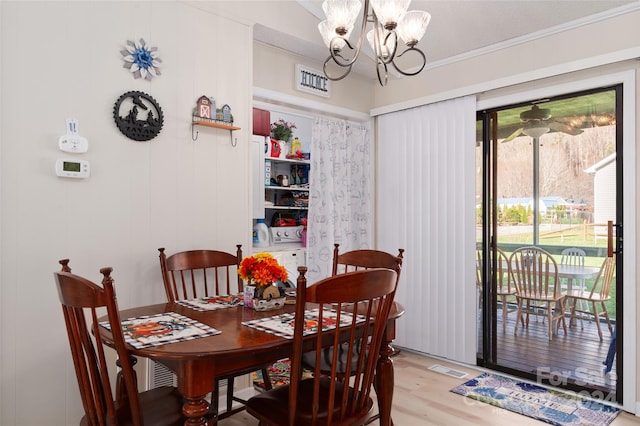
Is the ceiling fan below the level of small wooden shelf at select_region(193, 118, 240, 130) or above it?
above

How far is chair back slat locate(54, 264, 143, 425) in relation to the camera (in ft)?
4.29

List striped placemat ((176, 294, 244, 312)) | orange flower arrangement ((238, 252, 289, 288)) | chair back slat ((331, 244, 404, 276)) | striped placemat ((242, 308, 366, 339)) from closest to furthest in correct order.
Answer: striped placemat ((242, 308, 366, 339))
orange flower arrangement ((238, 252, 289, 288))
striped placemat ((176, 294, 244, 312))
chair back slat ((331, 244, 404, 276))

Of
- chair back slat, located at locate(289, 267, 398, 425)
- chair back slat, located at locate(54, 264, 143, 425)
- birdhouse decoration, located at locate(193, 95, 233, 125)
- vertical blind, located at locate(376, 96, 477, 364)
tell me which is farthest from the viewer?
vertical blind, located at locate(376, 96, 477, 364)

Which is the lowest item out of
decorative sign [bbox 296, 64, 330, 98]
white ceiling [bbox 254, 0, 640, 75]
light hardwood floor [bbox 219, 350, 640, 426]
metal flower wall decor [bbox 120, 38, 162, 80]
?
light hardwood floor [bbox 219, 350, 640, 426]

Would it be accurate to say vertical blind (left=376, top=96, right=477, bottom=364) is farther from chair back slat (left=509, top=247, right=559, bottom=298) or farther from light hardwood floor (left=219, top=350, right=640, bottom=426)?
light hardwood floor (left=219, top=350, right=640, bottom=426)

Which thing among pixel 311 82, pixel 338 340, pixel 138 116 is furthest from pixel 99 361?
pixel 311 82

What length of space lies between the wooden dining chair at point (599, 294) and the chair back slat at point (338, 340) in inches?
78.0

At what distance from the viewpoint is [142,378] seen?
243cm

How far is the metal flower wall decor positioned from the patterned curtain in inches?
59.4

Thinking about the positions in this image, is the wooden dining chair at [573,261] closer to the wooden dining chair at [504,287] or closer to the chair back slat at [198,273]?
the wooden dining chair at [504,287]

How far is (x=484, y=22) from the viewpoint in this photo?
3066mm

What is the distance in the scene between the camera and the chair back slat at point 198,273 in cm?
239

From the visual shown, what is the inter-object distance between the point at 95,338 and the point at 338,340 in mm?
806

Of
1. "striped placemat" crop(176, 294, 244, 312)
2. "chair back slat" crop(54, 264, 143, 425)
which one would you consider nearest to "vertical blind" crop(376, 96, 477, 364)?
"striped placemat" crop(176, 294, 244, 312)
